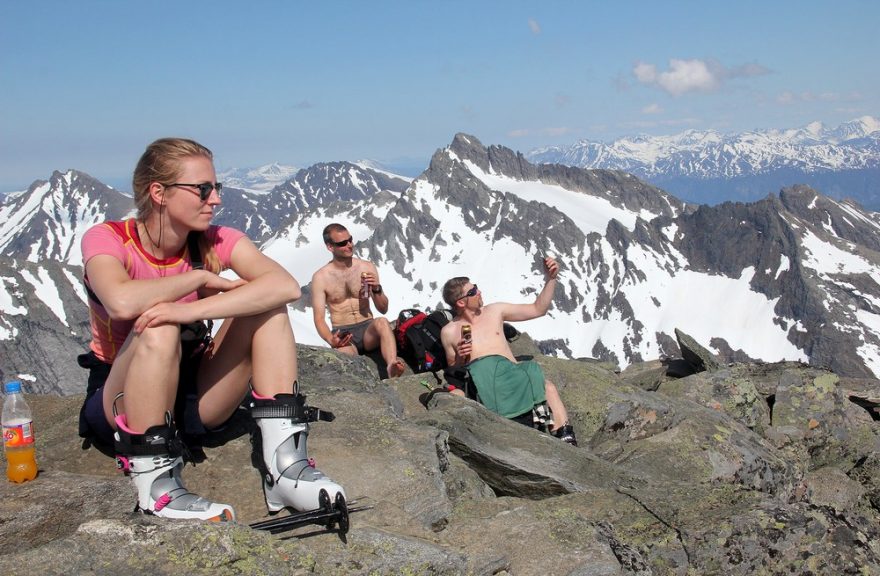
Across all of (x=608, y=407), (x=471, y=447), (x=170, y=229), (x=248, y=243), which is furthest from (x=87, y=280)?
(x=608, y=407)

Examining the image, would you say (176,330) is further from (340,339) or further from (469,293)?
(340,339)

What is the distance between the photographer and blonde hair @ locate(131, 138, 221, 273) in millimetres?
6926

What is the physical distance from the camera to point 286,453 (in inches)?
273

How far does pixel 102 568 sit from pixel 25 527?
3.19ft

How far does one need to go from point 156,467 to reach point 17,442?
4.16 ft

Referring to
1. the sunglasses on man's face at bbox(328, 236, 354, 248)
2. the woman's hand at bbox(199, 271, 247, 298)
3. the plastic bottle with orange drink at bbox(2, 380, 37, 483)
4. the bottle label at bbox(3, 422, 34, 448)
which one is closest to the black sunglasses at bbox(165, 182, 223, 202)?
the woman's hand at bbox(199, 271, 247, 298)

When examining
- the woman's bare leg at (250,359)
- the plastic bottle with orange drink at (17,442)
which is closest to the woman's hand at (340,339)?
the woman's bare leg at (250,359)

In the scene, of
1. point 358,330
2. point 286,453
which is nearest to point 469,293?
point 358,330

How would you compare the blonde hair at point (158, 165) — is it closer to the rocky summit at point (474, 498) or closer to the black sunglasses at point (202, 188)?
the black sunglasses at point (202, 188)

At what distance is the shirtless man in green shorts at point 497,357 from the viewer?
12.2m

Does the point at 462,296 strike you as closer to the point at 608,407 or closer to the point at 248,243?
the point at 608,407

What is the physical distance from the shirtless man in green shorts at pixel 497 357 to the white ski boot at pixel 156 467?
6461mm

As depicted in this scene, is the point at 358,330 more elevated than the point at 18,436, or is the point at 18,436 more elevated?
A: the point at 18,436

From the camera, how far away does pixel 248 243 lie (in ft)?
25.0
